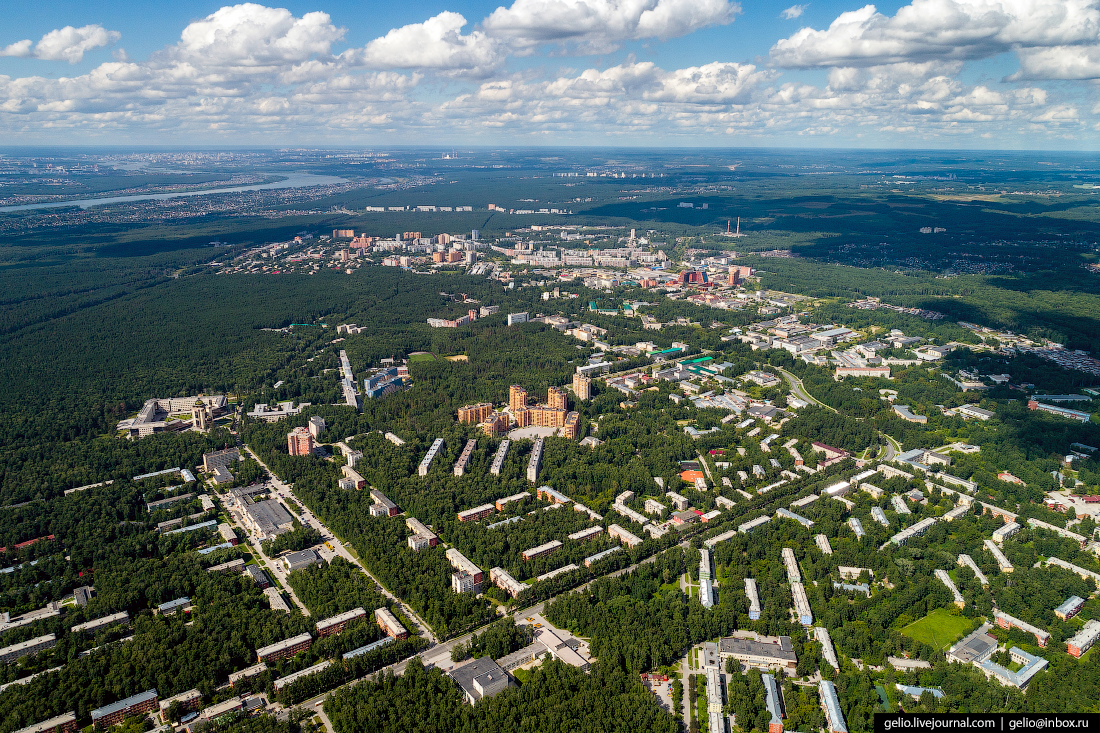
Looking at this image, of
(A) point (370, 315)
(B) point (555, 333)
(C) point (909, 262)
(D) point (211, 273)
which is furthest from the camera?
(C) point (909, 262)

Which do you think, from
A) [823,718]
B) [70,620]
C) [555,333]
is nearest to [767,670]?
[823,718]

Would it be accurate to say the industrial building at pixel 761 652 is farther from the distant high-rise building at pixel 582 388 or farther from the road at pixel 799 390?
the road at pixel 799 390

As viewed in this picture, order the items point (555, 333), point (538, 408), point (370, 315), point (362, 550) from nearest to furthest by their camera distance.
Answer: point (362, 550) → point (538, 408) → point (555, 333) → point (370, 315)

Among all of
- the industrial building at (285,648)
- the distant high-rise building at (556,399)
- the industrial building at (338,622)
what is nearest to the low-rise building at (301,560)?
the industrial building at (338,622)

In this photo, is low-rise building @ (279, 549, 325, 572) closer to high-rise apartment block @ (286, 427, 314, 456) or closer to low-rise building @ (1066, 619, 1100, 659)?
high-rise apartment block @ (286, 427, 314, 456)

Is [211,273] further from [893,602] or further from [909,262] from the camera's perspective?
[909,262]
